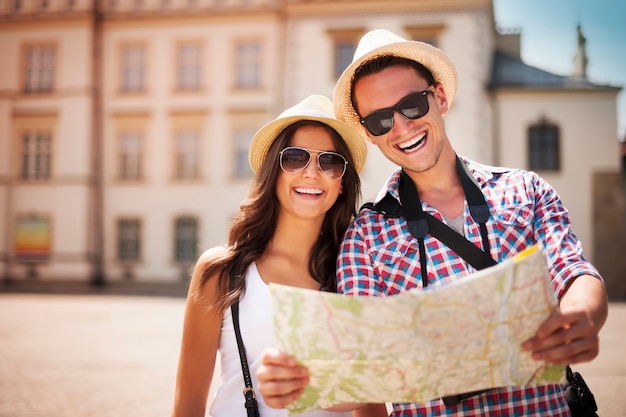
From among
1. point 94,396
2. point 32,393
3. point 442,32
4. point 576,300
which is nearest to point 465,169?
point 576,300

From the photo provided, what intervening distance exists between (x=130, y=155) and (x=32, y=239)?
17.8 ft

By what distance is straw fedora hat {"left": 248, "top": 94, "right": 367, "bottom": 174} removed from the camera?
254 cm

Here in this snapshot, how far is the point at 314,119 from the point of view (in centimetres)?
256

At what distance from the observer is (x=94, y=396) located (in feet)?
17.5

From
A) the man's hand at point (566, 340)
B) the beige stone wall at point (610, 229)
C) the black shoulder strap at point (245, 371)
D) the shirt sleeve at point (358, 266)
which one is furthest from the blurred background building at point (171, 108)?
the man's hand at point (566, 340)

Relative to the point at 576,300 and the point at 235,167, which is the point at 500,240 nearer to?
the point at 576,300

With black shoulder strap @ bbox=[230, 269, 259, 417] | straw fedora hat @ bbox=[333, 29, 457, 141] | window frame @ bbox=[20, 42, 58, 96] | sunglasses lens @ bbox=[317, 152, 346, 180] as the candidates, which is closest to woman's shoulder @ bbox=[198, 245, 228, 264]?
black shoulder strap @ bbox=[230, 269, 259, 417]

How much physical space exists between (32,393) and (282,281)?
4517 mm

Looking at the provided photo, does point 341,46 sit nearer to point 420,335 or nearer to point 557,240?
point 557,240

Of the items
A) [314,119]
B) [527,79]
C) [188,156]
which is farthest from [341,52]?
[314,119]

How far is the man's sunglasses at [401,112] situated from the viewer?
2148mm

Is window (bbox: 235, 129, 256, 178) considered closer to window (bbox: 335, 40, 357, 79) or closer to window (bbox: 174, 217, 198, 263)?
window (bbox: 174, 217, 198, 263)

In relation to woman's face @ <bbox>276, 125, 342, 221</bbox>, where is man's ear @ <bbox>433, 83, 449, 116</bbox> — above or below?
above

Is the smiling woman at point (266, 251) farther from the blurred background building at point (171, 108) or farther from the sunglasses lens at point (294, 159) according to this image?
the blurred background building at point (171, 108)
